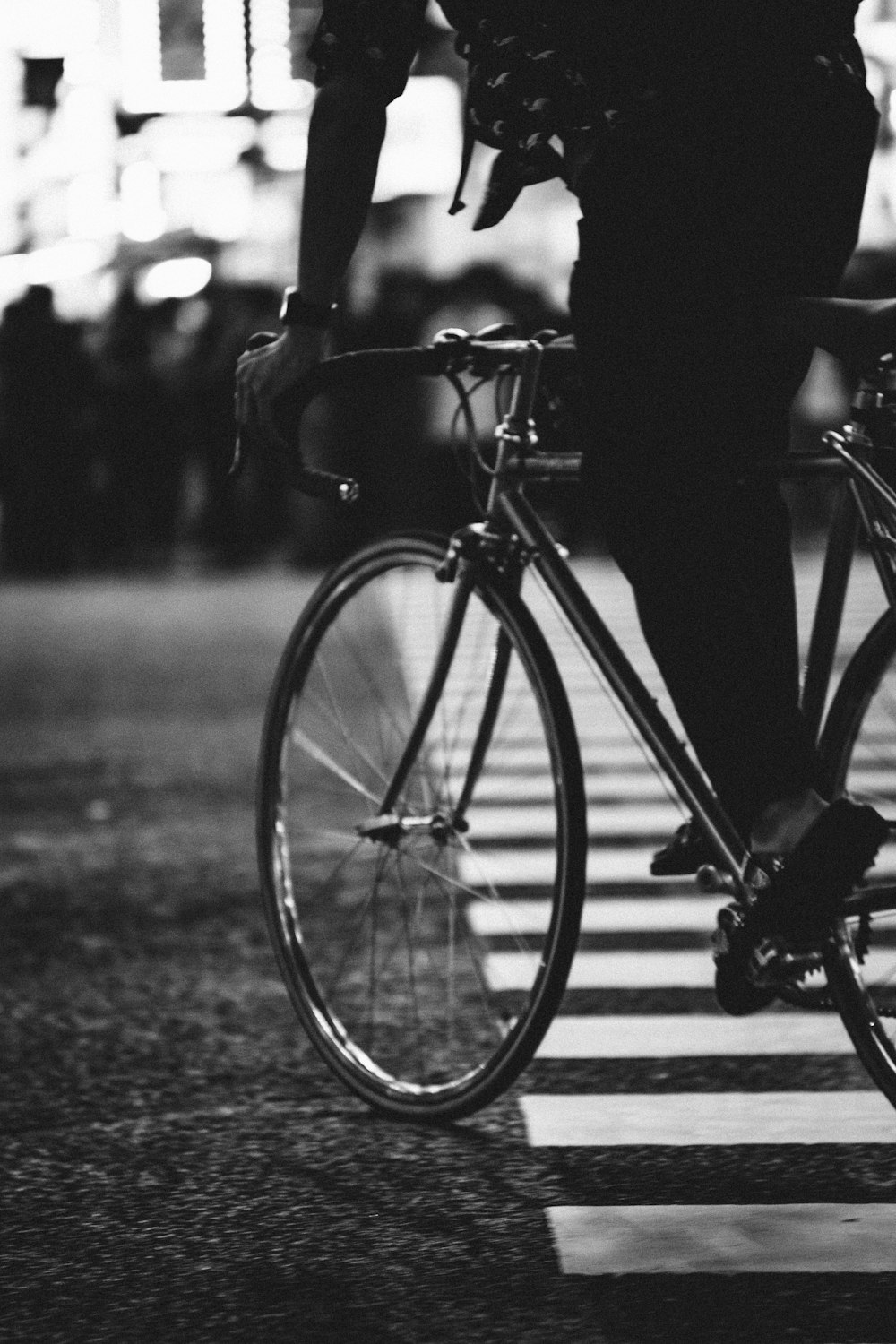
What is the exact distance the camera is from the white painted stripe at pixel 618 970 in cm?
466

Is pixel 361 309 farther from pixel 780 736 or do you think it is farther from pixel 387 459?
pixel 780 736

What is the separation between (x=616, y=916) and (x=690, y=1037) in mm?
1145

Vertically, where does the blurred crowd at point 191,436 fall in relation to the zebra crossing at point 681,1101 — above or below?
below

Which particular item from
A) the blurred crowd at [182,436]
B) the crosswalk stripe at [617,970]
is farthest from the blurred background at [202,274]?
the crosswalk stripe at [617,970]

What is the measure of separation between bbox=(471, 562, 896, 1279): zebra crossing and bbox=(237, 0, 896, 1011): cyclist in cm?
20

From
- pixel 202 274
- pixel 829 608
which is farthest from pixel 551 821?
pixel 202 274

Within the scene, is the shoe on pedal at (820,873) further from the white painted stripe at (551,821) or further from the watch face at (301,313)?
the white painted stripe at (551,821)

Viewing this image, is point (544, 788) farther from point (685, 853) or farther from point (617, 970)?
point (685, 853)

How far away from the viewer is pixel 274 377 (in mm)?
3441

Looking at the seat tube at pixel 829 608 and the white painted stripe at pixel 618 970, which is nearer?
the seat tube at pixel 829 608

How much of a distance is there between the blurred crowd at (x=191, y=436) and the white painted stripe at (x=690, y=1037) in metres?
12.5

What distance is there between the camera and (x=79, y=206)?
25469 millimetres

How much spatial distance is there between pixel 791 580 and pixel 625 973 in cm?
167

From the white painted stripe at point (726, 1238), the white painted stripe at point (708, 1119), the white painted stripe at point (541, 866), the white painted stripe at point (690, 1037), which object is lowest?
the white painted stripe at point (541, 866)
